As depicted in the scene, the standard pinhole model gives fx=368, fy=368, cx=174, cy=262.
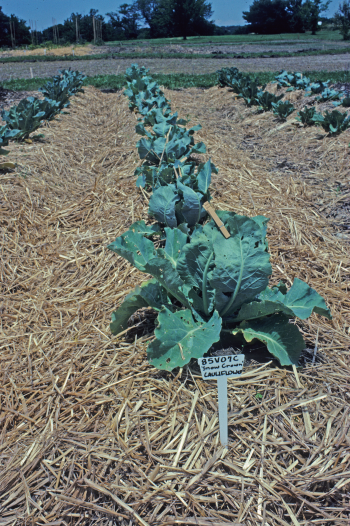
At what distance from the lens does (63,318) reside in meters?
2.65

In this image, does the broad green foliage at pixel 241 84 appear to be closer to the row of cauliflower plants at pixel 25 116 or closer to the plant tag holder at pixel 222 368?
the row of cauliflower plants at pixel 25 116

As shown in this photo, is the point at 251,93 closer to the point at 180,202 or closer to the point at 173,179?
the point at 173,179

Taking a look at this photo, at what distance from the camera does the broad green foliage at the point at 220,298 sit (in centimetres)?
185

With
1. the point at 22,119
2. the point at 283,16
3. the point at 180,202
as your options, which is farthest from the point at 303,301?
the point at 283,16

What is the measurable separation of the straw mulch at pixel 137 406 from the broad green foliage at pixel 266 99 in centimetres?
520

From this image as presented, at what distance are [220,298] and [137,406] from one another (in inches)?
28.0

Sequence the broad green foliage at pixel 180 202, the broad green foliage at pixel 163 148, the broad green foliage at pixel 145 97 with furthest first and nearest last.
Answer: the broad green foliage at pixel 145 97 → the broad green foliage at pixel 163 148 → the broad green foliage at pixel 180 202

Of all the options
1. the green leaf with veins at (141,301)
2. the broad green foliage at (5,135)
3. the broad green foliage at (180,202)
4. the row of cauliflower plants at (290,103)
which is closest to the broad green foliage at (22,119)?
the broad green foliage at (5,135)

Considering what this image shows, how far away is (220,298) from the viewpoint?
2.03 metres

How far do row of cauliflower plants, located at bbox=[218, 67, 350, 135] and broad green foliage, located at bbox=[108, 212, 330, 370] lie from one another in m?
4.76

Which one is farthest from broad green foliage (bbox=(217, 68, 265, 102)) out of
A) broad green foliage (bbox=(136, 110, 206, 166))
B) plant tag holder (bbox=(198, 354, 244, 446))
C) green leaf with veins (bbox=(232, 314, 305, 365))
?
plant tag holder (bbox=(198, 354, 244, 446))

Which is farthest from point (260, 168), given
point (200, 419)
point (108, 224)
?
point (200, 419)

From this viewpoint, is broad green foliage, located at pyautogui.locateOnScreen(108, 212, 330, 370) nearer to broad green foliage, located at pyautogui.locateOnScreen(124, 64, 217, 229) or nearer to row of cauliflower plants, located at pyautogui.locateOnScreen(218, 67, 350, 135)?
broad green foliage, located at pyautogui.locateOnScreen(124, 64, 217, 229)

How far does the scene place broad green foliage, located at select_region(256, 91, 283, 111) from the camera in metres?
8.01
